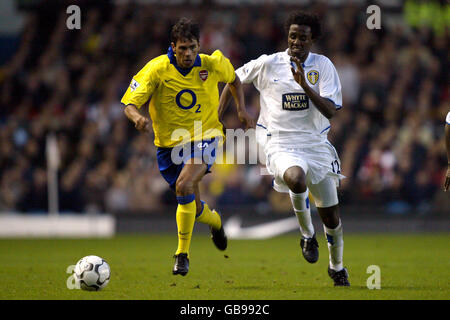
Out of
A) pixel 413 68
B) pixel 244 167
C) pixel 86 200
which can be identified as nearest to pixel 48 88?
pixel 86 200

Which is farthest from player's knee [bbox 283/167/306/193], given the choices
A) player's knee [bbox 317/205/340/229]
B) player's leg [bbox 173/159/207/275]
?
player's leg [bbox 173/159/207/275]

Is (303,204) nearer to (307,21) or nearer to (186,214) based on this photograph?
(186,214)

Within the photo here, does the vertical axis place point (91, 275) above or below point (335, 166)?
below

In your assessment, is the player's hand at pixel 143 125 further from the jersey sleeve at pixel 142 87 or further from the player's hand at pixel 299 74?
the player's hand at pixel 299 74

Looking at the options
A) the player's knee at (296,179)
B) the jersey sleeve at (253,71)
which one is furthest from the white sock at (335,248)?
the jersey sleeve at (253,71)

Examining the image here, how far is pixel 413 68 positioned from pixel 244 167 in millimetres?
4405

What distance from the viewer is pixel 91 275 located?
757 cm

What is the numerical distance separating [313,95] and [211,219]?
2191mm

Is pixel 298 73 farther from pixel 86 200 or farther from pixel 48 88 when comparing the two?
pixel 48 88

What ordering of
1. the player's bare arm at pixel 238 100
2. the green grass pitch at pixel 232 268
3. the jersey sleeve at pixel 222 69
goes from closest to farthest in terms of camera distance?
1. the green grass pitch at pixel 232 268
2. the player's bare arm at pixel 238 100
3. the jersey sleeve at pixel 222 69

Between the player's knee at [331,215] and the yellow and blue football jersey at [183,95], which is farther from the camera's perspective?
the yellow and blue football jersey at [183,95]

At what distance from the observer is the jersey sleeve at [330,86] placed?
8125 mm

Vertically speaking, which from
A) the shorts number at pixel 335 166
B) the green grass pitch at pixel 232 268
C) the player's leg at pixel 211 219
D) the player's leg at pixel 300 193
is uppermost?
the shorts number at pixel 335 166

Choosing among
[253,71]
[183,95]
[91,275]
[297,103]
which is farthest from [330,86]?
[91,275]
